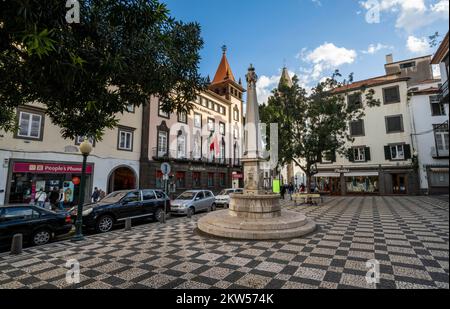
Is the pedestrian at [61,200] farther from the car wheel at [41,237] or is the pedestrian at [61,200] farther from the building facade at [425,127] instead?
→ the building facade at [425,127]

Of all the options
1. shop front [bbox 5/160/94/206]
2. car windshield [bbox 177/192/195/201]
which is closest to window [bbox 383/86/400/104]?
car windshield [bbox 177/192/195/201]

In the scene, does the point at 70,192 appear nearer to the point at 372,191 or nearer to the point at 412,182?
the point at 372,191

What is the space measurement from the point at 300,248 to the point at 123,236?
19.1 feet

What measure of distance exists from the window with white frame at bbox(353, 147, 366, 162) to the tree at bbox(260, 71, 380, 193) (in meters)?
11.0

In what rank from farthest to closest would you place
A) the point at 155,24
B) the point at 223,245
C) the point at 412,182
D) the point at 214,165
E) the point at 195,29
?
1. the point at 214,165
2. the point at 412,182
3. the point at 223,245
4. the point at 195,29
5. the point at 155,24

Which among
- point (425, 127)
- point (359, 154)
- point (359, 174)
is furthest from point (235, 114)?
point (425, 127)

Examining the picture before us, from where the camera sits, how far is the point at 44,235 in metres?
7.71

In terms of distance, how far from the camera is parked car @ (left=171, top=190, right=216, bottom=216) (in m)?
12.8

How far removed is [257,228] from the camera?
735 centimetres

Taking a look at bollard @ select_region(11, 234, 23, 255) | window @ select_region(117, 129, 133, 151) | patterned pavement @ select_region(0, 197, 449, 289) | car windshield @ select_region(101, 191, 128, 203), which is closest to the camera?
patterned pavement @ select_region(0, 197, 449, 289)

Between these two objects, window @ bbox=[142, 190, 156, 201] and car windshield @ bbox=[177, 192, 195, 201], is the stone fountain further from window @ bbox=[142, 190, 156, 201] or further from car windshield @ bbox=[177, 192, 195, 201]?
car windshield @ bbox=[177, 192, 195, 201]

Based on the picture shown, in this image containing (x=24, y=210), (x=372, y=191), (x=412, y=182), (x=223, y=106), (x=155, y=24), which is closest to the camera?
(x=155, y=24)

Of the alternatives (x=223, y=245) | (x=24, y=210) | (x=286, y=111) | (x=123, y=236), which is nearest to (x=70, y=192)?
(x=24, y=210)

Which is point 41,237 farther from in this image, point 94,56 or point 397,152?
point 397,152
